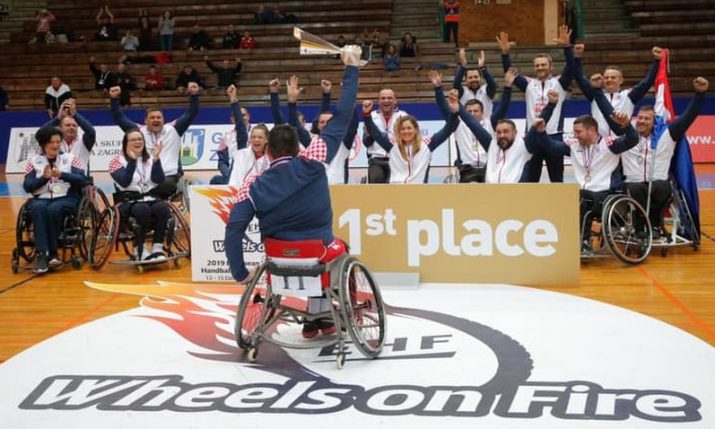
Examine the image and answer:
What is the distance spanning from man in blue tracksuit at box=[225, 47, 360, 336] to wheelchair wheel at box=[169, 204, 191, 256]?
2.96m

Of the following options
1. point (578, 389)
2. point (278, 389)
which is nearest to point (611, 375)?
point (578, 389)

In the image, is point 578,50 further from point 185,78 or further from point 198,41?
point 198,41

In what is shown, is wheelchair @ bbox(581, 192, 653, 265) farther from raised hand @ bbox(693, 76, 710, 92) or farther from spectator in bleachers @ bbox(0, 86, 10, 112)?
spectator in bleachers @ bbox(0, 86, 10, 112)

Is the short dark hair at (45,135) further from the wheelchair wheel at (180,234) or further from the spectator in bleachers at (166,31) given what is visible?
the spectator in bleachers at (166,31)

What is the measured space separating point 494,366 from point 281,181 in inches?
58.6

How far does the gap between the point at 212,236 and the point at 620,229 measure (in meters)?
3.32

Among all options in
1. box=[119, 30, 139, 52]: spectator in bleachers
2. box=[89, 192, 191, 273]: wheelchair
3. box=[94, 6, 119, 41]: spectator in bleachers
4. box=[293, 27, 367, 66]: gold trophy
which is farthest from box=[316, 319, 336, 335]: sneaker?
box=[94, 6, 119, 41]: spectator in bleachers

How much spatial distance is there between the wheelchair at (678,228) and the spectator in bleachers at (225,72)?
11636 mm

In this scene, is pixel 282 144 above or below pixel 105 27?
below

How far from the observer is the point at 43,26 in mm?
19734

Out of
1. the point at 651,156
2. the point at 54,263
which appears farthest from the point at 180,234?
the point at 651,156

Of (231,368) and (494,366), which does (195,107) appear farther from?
(494,366)

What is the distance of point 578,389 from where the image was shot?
4.05m

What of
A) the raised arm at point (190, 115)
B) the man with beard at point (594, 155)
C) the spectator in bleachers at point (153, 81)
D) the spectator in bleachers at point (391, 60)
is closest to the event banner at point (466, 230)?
the man with beard at point (594, 155)
